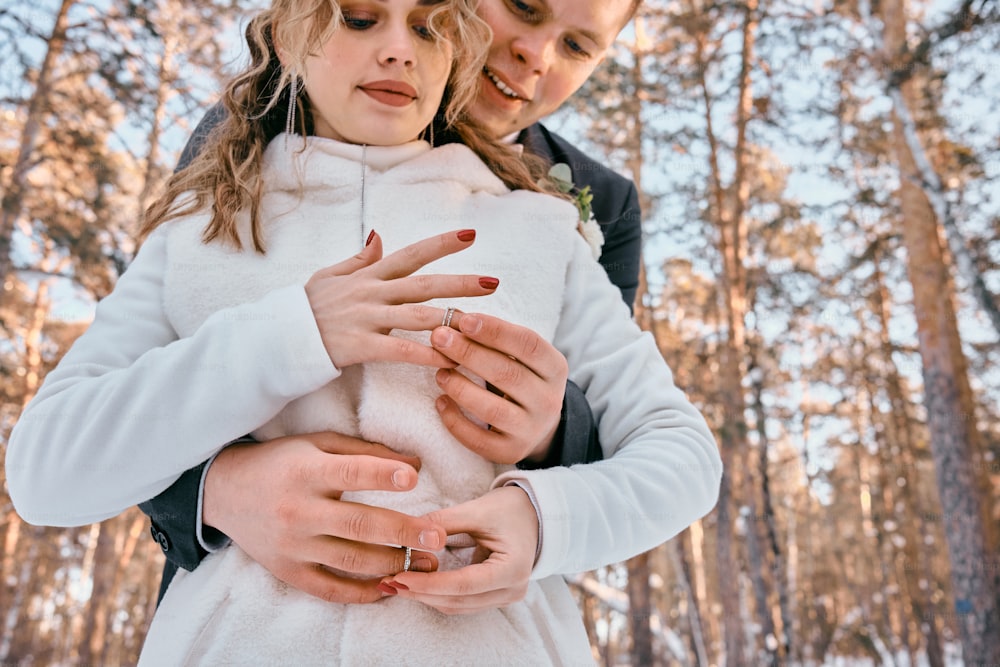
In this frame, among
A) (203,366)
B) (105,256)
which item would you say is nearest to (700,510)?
(203,366)

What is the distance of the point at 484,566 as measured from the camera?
1.09 meters

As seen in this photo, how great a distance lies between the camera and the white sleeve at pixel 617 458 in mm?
1219

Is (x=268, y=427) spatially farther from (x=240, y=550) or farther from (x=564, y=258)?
(x=564, y=258)

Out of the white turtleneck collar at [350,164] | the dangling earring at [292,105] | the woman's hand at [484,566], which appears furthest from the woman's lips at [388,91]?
the woman's hand at [484,566]

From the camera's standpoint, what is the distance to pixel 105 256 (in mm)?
9914

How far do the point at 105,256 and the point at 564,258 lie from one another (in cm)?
1016

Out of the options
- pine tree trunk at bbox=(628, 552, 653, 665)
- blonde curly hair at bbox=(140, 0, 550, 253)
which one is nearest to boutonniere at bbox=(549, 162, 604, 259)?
blonde curly hair at bbox=(140, 0, 550, 253)

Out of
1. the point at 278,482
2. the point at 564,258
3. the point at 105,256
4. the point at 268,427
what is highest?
the point at 105,256

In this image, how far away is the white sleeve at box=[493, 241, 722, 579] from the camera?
1219 millimetres

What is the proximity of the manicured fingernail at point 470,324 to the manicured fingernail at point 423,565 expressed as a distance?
0.38 meters

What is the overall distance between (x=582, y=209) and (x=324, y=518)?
1408mm

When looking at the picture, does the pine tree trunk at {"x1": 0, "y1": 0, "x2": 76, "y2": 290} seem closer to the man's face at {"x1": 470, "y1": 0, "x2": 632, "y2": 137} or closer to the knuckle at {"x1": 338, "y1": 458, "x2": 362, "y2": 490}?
the man's face at {"x1": 470, "y1": 0, "x2": 632, "y2": 137}

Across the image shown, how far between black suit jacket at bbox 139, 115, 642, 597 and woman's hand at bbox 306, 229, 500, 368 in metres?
0.36

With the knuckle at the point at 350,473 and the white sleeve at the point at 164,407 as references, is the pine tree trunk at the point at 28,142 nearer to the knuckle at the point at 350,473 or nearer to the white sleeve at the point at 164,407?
the white sleeve at the point at 164,407
